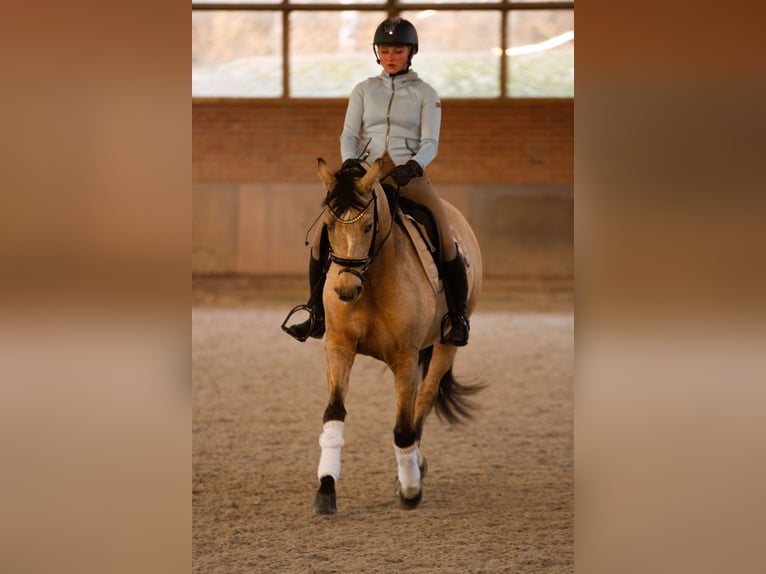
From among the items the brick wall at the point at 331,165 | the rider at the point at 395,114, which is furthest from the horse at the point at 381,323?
the brick wall at the point at 331,165

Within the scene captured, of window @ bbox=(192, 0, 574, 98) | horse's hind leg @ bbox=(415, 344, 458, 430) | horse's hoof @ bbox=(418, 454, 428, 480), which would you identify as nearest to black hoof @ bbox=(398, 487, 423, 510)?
horse's hoof @ bbox=(418, 454, 428, 480)

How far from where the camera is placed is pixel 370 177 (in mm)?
3529

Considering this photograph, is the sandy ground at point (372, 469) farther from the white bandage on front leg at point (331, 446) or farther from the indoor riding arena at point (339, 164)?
the white bandage on front leg at point (331, 446)

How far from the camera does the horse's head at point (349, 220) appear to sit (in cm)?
353

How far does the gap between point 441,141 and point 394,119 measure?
27.8 ft

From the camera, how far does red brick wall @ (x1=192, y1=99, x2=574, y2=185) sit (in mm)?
12188

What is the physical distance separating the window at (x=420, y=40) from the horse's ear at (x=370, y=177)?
28.6 feet

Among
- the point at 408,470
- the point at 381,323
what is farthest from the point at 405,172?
the point at 408,470
